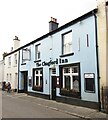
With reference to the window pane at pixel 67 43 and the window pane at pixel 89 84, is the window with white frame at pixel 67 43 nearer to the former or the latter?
the window pane at pixel 67 43

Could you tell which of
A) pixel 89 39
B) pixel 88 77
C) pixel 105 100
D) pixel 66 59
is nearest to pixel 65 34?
pixel 66 59

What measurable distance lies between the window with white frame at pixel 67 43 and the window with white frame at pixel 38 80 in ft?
14.3

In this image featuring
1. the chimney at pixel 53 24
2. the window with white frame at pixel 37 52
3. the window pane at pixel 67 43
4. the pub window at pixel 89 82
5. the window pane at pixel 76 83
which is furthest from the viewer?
the window with white frame at pixel 37 52

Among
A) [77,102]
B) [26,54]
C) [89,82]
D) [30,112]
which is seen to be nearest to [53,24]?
[26,54]

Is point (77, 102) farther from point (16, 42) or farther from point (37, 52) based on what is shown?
point (16, 42)

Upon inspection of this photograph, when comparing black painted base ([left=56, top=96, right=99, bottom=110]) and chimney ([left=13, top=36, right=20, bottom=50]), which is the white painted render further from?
black painted base ([left=56, top=96, right=99, bottom=110])

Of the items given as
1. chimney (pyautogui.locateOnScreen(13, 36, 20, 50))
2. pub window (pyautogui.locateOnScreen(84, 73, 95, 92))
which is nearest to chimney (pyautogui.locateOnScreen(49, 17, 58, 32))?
pub window (pyautogui.locateOnScreen(84, 73, 95, 92))

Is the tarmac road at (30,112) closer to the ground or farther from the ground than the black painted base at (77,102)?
closer to the ground

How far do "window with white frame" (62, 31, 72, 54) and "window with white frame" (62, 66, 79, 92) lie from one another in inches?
52.1

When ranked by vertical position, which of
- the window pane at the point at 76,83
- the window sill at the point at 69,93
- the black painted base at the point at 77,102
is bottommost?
the black painted base at the point at 77,102

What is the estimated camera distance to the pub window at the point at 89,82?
40.9 ft

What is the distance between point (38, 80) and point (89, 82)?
8.09m

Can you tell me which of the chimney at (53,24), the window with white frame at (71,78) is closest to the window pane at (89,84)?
the window with white frame at (71,78)

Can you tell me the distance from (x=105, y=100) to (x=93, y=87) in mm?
1259
